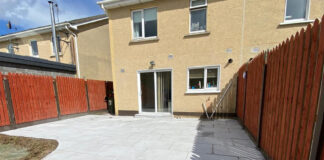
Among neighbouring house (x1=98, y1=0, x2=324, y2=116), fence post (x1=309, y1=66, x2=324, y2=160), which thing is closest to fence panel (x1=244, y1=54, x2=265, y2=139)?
fence post (x1=309, y1=66, x2=324, y2=160)

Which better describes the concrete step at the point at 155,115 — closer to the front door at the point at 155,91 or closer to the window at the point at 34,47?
the front door at the point at 155,91

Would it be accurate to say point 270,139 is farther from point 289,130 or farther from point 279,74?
point 279,74

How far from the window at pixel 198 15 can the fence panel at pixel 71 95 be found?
6333 millimetres

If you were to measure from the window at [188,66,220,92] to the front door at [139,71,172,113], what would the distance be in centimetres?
101

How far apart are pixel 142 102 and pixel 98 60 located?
18.8 ft

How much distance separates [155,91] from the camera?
5.78m

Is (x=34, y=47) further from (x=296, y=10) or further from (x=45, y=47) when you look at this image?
(x=296, y=10)

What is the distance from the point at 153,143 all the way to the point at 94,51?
851cm

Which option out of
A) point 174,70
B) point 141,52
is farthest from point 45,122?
point 174,70

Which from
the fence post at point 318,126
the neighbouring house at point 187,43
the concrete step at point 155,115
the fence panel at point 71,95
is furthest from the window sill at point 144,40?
the fence post at point 318,126

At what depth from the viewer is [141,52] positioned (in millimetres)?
5785

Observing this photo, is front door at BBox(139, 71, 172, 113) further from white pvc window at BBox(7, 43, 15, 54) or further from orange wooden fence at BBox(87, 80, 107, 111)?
white pvc window at BBox(7, 43, 15, 54)

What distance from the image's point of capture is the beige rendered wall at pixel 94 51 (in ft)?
27.1

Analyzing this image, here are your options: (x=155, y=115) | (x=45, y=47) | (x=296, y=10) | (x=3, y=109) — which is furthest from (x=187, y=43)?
(x=45, y=47)
